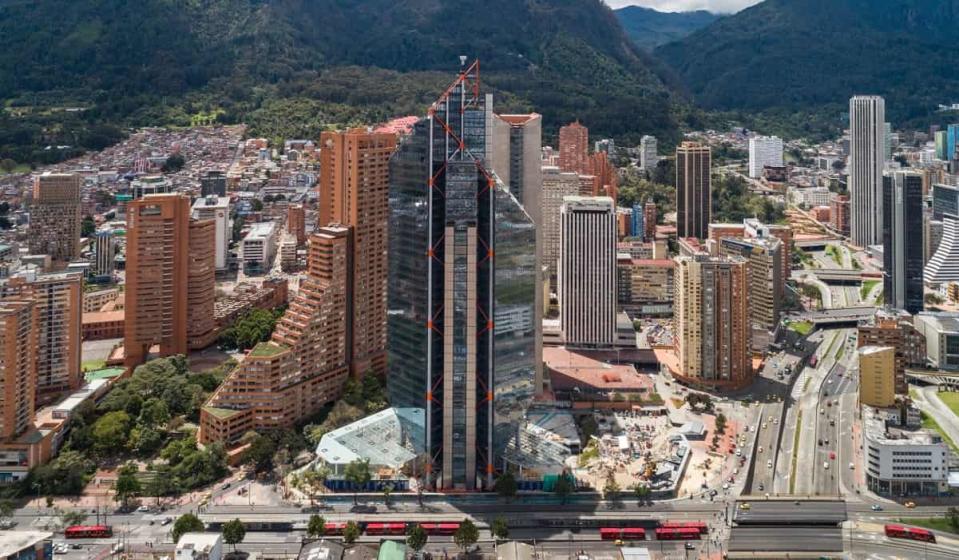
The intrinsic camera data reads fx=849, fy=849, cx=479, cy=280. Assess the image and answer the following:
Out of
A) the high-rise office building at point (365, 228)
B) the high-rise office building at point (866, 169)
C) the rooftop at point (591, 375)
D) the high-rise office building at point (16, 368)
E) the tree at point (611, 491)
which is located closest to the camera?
the tree at point (611, 491)

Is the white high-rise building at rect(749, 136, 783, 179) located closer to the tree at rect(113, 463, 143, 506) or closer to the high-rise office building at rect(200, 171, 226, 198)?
the high-rise office building at rect(200, 171, 226, 198)

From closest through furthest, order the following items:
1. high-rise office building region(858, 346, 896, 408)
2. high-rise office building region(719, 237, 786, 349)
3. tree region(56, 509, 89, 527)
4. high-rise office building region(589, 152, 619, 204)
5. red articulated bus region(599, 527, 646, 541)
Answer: red articulated bus region(599, 527, 646, 541), tree region(56, 509, 89, 527), high-rise office building region(858, 346, 896, 408), high-rise office building region(719, 237, 786, 349), high-rise office building region(589, 152, 619, 204)

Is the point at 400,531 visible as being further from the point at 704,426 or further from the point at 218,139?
the point at 218,139

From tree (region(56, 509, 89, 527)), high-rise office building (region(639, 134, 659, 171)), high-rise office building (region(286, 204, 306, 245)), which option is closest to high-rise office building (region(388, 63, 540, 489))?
tree (region(56, 509, 89, 527))

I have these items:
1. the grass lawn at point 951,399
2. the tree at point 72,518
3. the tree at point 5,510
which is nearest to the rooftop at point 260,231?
the tree at point 5,510

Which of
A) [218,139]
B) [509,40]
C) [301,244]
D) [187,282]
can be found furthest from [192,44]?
[187,282]

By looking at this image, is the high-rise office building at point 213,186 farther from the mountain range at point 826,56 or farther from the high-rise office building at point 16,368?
the mountain range at point 826,56

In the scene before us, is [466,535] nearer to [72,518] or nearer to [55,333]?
[72,518]
